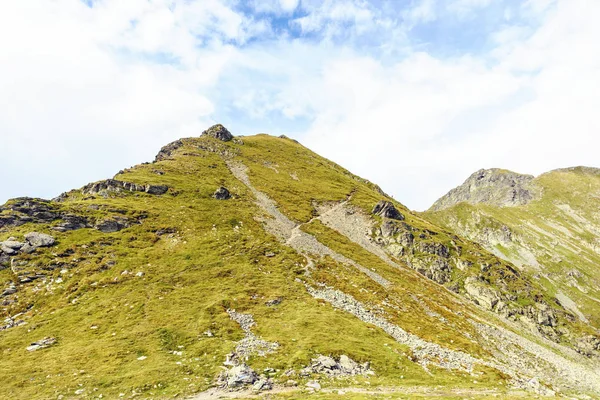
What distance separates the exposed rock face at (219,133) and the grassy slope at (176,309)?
95.5 metres

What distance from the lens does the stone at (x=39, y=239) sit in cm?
6425

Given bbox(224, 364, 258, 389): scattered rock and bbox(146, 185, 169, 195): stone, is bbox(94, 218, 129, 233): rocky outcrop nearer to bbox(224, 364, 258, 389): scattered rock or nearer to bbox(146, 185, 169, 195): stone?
bbox(146, 185, 169, 195): stone

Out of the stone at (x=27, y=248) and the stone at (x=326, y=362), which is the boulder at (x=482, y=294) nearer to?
the stone at (x=326, y=362)

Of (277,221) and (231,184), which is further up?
(231,184)

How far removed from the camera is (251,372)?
113 ft

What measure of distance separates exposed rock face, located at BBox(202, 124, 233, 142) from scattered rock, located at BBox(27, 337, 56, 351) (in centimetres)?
15529

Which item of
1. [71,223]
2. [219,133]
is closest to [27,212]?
[71,223]

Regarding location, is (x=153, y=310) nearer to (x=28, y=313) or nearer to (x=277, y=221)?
(x=28, y=313)

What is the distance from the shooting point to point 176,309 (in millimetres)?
50906

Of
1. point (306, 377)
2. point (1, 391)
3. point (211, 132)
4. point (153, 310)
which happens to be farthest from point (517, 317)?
point (211, 132)

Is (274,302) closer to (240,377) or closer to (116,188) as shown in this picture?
(240,377)

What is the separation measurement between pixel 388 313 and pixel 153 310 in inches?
1545

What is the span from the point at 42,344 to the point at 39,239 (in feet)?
102

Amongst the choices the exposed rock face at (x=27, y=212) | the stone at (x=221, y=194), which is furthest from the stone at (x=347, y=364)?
the stone at (x=221, y=194)
